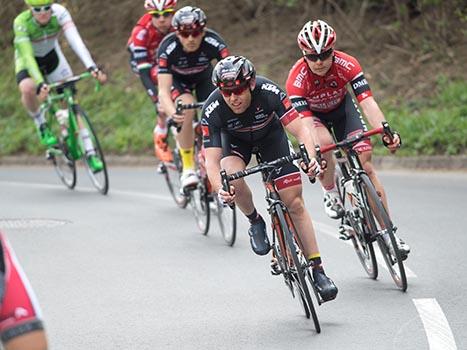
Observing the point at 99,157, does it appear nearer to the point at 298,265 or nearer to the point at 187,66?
the point at 187,66

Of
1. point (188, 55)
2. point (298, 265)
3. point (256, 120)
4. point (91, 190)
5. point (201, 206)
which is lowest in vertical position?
point (91, 190)

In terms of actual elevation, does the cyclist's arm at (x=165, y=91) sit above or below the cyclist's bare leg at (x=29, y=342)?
below

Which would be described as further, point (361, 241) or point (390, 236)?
point (361, 241)

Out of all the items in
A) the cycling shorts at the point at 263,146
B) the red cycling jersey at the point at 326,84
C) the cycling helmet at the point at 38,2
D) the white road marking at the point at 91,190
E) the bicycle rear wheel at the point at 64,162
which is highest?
the cycling helmet at the point at 38,2

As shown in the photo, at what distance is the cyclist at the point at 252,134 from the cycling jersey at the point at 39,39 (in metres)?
6.04

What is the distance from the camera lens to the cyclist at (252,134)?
8.23 metres

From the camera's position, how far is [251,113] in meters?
8.62

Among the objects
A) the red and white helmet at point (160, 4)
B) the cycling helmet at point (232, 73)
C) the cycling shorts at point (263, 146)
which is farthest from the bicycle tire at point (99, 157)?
the cycling helmet at point (232, 73)

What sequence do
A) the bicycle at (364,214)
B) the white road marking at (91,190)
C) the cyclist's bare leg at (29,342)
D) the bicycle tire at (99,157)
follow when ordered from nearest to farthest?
1. the cyclist's bare leg at (29,342)
2. the bicycle at (364,214)
3. the bicycle tire at (99,157)
4. the white road marking at (91,190)

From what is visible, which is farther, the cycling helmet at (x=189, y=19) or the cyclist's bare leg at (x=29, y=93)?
the cyclist's bare leg at (x=29, y=93)

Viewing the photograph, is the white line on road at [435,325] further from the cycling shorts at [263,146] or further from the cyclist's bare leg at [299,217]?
the cycling shorts at [263,146]

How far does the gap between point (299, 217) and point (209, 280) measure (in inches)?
66.0

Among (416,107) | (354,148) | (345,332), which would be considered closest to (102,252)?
(354,148)

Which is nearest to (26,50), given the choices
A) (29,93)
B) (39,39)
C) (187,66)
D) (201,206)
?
(39,39)
